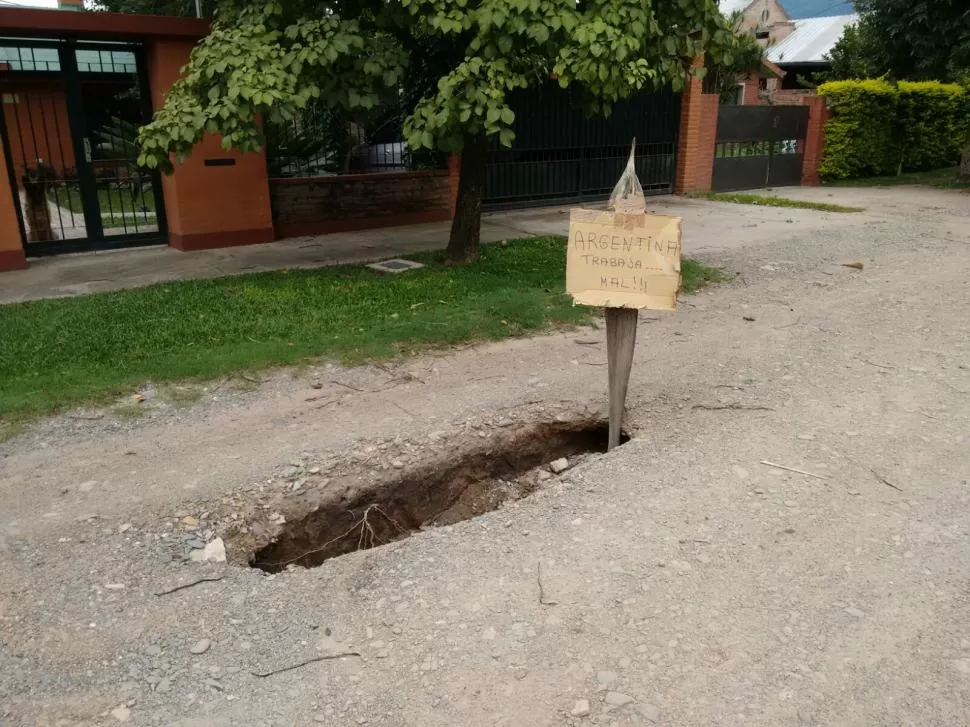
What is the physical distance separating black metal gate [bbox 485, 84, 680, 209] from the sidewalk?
1.71 feet

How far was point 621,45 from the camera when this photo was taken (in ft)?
19.9

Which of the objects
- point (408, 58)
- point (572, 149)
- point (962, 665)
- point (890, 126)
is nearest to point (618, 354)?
point (962, 665)

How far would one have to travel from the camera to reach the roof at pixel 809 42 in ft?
121

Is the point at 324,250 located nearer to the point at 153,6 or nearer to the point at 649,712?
the point at 649,712

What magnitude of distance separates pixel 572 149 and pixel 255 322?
8.71 meters

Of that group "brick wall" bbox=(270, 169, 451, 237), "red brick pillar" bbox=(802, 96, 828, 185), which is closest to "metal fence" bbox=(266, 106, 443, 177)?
"brick wall" bbox=(270, 169, 451, 237)

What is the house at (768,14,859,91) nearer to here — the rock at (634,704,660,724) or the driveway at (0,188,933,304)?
the driveway at (0,188,933,304)

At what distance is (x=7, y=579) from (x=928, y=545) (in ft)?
13.0

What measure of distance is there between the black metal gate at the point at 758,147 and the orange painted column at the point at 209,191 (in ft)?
31.1

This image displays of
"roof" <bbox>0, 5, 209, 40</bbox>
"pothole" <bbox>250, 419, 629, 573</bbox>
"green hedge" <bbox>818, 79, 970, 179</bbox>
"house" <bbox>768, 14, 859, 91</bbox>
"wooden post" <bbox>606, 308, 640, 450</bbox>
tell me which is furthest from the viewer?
"house" <bbox>768, 14, 859, 91</bbox>

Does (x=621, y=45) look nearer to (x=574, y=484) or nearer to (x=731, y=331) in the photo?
(x=731, y=331)

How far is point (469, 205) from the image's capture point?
8.88 m

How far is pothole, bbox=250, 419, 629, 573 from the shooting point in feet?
13.6

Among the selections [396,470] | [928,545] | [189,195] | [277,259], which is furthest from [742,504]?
[189,195]
